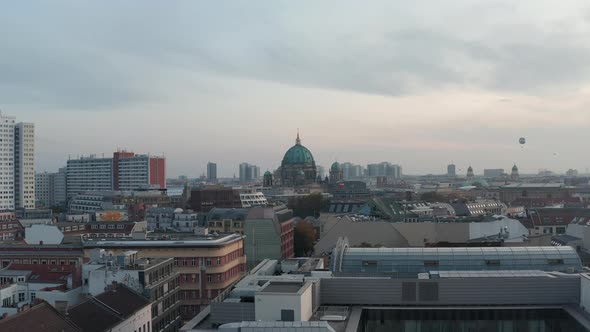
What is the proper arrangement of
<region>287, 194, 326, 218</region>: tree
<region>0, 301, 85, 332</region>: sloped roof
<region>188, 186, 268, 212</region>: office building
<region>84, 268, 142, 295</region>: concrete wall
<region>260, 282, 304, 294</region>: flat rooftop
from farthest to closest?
<region>287, 194, 326, 218</region>: tree → <region>188, 186, 268, 212</region>: office building → <region>84, 268, 142, 295</region>: concrete wall → <region>0, 301, 85, 332</region>: sloped roof → <region>260, 282, 304, 294</region>: flat rooftop

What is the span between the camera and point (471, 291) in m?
40.5

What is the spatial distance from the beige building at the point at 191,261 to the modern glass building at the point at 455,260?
1861 centimetres

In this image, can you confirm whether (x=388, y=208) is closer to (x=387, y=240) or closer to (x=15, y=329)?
(x=387, y=240)

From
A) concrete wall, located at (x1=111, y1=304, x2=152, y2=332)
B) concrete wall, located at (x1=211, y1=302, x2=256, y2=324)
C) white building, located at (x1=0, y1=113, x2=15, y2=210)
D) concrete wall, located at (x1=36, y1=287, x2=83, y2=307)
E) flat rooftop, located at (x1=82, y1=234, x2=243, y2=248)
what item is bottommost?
concrete wall, located at (x1=111, y1=304, x2=152, y2=332)

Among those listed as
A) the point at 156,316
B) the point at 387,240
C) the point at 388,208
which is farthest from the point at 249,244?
the point at 156,316

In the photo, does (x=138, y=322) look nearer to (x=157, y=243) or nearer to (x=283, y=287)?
(x=283, y=287)

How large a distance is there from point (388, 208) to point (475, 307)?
71.3m

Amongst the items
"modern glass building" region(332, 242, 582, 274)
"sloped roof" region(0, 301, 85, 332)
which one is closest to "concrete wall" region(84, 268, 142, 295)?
"sloped roof" region(0, 301, 85, 332)

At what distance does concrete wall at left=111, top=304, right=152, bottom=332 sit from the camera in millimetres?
46956

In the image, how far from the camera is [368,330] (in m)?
39.5

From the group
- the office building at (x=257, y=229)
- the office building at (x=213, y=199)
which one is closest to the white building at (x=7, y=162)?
the office building at (x=213, y=199)

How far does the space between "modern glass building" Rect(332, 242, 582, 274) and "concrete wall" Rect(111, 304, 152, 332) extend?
43.1ft

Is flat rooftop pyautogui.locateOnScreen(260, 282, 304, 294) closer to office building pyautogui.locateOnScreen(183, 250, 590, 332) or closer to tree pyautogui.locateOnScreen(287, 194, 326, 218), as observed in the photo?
office building pyautogui.locateOnScreen(183, 250, 590, 332)

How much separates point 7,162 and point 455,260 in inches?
6649
